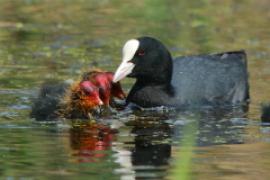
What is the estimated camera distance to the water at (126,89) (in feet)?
22.3

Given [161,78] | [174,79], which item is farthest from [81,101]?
[174,79]

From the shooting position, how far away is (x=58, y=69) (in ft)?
39.2

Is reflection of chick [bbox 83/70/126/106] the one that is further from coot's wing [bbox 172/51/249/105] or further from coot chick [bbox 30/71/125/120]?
coot's wing [bbox 172/51/249/105]

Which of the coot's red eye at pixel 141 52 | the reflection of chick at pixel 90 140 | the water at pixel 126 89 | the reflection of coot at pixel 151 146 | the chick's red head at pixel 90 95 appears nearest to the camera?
the water at pixel 126 89

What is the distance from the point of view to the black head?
9.68 m

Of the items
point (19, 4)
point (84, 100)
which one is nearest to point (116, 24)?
point (19, 4)

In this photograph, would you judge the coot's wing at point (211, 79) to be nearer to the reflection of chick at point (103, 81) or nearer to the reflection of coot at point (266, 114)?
the reflection of chick at point (103, 81)

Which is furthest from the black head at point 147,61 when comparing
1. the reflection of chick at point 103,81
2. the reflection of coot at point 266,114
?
the reflection of coot at point 266,114

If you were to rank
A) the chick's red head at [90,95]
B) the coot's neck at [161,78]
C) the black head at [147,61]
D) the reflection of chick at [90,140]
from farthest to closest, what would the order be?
the coot's neck at [161,78], the black head at [147,61], the chick's red head at [90,95], the reflection of chick at [90,140]

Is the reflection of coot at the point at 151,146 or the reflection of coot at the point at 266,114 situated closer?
the reflection of coot at the point at 151,146

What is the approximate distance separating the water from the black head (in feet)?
1.50

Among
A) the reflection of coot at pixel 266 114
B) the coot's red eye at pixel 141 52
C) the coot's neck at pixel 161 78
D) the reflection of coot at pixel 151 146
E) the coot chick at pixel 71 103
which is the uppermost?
the coot's red eye at pixel 141 52

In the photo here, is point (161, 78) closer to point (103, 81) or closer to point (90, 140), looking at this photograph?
point (103, 81)

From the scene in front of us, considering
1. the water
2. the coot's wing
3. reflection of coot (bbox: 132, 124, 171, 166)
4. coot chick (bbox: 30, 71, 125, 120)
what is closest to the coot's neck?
the coot's wing
